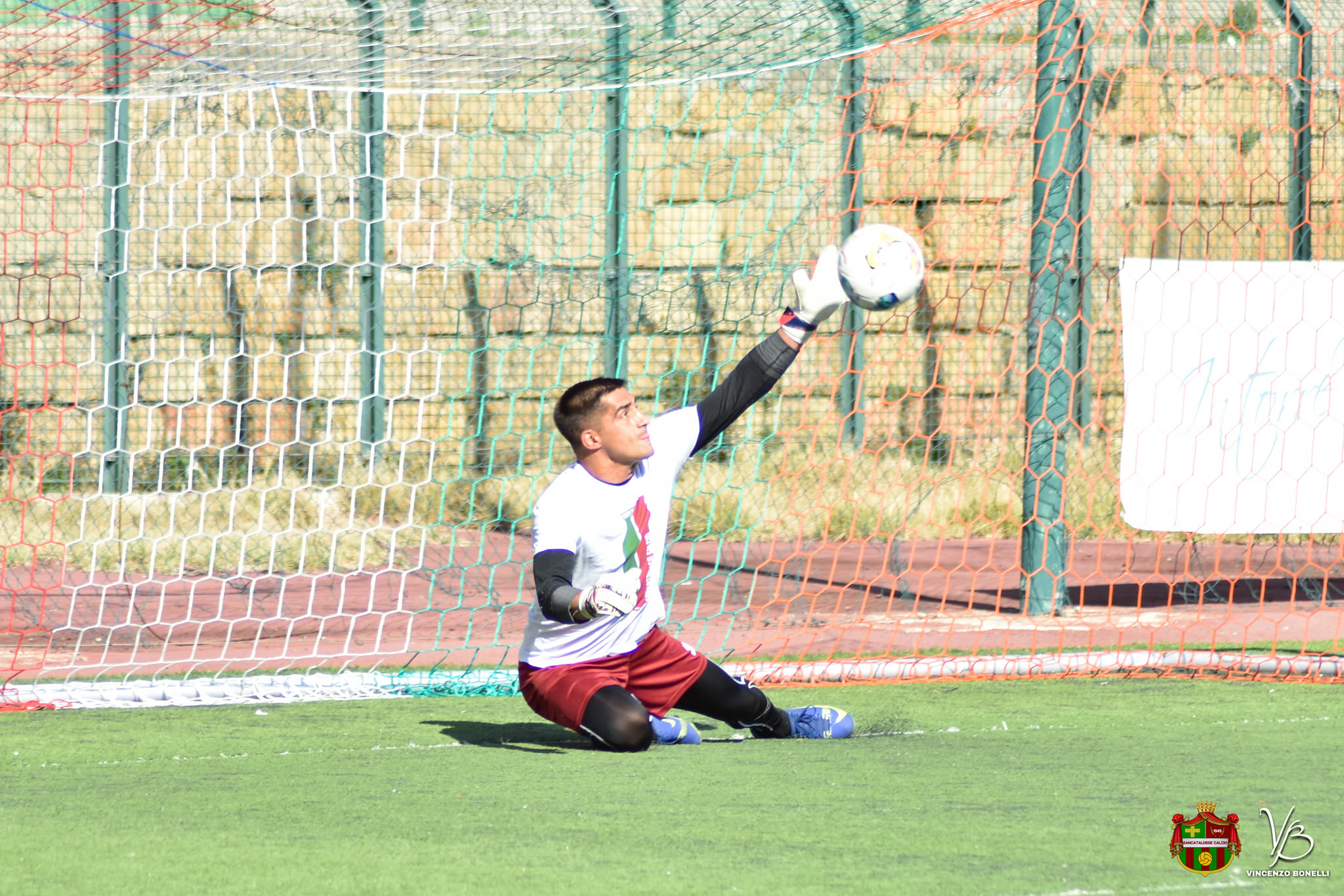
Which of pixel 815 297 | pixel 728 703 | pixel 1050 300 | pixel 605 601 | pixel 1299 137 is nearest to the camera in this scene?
pixel 605 601

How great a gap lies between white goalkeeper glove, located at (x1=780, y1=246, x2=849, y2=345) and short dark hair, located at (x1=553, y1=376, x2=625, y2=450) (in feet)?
1.80

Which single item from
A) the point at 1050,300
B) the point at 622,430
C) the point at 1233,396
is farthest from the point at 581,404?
the point at 1233,396

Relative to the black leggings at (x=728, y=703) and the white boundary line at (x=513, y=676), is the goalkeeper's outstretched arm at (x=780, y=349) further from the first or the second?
the white boundary line at (x=513, y=676)

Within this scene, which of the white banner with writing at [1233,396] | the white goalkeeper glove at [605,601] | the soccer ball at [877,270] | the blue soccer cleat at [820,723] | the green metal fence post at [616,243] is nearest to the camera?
the white goalkeeper glove at [605,601]

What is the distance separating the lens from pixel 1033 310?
662 cm

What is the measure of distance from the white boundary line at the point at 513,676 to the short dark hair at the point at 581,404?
4.30ft

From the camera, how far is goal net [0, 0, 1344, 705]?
21.5 ft

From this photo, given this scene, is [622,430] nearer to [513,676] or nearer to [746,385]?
[746,385]

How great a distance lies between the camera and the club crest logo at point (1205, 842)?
3.01 metres

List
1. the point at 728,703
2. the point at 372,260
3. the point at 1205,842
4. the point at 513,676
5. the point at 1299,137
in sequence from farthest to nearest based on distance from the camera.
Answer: the point at 372,260
the point at 1299,137
the point at 513,676
the point at 728,703
the point at 1205,842

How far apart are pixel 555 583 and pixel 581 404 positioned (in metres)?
0.57

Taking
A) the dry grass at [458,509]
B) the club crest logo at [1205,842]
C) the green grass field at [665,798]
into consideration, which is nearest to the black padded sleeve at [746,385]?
the green grass field at [665,798]

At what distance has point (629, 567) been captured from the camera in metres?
4.48

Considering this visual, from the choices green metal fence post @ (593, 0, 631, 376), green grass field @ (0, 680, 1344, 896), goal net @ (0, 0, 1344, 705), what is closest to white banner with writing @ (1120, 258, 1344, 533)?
goal net @ (0, 0, 1344, 705)
